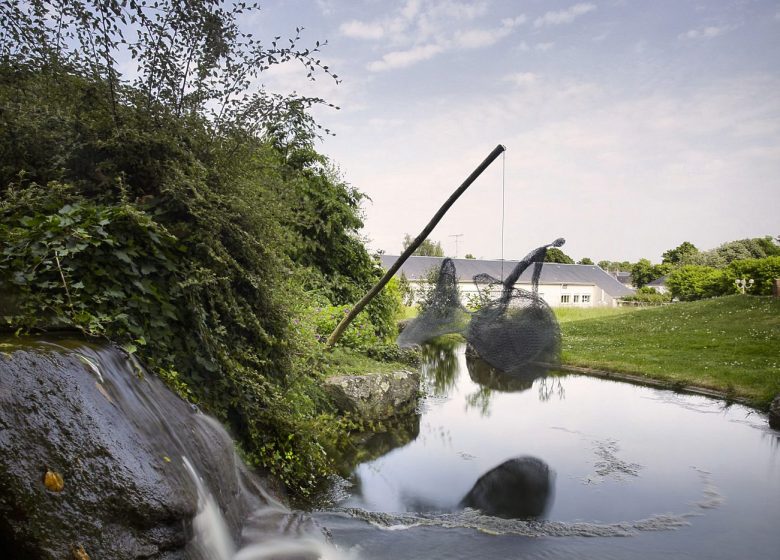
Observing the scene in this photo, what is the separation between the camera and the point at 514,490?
20.3 feet

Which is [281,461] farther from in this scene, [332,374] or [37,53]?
[37,53]

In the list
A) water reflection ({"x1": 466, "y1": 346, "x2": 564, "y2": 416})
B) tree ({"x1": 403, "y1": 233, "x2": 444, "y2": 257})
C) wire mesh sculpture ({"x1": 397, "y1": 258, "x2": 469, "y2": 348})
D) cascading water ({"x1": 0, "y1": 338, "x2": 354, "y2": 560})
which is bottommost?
water reflection ({"x1": 466, "y1": 346, "x2": 564, "y2": 416})

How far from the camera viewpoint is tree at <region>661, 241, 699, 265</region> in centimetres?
5878

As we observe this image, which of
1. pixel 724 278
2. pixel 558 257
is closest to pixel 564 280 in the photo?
pixel 558 257

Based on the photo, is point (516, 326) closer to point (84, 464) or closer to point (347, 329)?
point (347, 329)

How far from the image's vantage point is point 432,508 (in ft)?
18.5

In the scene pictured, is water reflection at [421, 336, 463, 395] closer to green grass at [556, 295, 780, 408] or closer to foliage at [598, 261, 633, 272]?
green grass at [556, 295, 780, 408]

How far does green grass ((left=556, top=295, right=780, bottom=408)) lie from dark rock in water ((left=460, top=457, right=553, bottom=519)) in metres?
5.99

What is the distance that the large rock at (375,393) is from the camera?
763 cm

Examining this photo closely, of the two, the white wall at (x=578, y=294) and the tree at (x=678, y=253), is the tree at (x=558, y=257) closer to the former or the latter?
the white wall at (x=578, y=294)

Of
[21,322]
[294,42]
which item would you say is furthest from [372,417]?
[21,322]

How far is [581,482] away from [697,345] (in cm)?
1160

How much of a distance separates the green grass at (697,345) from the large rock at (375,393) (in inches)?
266

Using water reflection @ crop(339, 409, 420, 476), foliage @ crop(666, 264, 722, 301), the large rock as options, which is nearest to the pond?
water reflection @ crop(339, 409, 420, 476)
